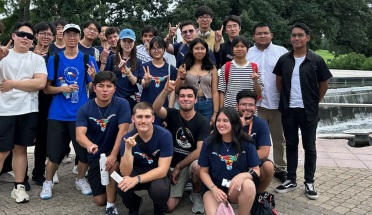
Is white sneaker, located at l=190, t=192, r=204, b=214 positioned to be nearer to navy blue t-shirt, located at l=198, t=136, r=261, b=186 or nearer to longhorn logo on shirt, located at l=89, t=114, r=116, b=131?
navy blue t-shirt, located at l=198, t=136, r=261, b=186

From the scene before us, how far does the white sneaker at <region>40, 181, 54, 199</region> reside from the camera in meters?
4.75

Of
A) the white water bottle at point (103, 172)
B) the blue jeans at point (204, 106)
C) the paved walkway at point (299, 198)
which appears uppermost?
the blue jeans at point (204, 106)

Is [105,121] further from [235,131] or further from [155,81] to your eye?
[235,131]

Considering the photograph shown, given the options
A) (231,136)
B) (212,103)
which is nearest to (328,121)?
(212,103)

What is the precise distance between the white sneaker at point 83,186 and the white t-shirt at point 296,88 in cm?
304

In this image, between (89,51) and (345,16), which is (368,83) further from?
(89,51)

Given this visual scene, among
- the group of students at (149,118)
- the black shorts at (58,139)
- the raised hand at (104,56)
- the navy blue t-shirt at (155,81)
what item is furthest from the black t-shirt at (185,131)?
the raised hand at (104,56)

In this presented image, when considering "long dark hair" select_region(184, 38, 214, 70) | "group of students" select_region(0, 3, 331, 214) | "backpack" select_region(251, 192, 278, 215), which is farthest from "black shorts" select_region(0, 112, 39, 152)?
"backpack" select_region(251, 192, 278, 215)

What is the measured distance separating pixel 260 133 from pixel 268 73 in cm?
126

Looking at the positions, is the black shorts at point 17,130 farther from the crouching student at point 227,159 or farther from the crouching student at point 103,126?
the crouching student at point 227,159

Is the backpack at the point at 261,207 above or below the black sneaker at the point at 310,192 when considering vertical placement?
above

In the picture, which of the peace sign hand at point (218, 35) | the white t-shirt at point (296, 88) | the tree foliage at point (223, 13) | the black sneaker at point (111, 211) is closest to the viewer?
the black sneaker at point (111, 211)

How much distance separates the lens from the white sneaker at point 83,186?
496cm

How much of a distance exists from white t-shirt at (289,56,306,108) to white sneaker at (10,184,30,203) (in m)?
3.71
